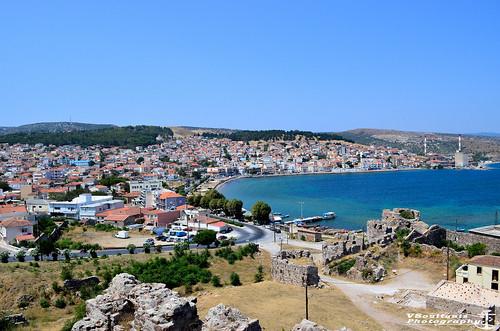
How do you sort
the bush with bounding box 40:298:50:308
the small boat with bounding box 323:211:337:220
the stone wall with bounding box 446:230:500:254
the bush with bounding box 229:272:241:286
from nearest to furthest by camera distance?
the bush with bounding box 40:298:50:308 → the bush with bounding box 229:272:241:286 → the stone wall with bounding box 446:230:500:254 → the small boat with bounding box 323:211:337:220

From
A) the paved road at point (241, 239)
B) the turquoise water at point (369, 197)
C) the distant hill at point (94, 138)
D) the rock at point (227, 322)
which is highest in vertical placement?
the distant hill at point (94, 138)

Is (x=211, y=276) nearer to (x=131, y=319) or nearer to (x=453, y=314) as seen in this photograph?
(x=453, y=314)

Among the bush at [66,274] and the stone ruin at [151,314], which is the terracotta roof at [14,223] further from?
the stone ruin at [151,314]

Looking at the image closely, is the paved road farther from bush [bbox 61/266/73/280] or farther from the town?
bush [bbox 61/266/73/280]

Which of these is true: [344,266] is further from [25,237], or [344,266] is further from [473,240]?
[25,237]

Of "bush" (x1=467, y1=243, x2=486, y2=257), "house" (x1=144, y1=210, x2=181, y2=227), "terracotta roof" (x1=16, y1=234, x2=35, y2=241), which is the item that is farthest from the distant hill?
"bush" (x1=467, y1=243, x2=486, y2=257)

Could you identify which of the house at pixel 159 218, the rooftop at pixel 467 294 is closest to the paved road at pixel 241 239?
the house at pixel 159 218

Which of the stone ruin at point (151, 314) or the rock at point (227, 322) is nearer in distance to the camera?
the stone ruin at point (151, 314)

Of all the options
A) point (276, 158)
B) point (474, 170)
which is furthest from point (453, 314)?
point (474, 170)
